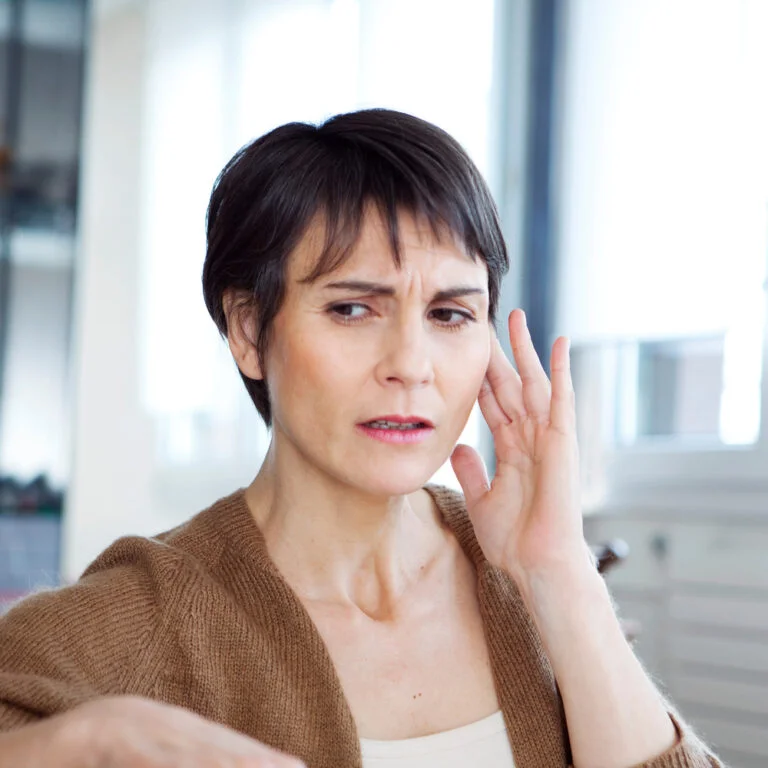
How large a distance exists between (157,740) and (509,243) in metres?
2.49

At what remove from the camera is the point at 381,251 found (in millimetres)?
1295

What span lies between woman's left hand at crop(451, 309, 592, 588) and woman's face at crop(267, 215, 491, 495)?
5.7 inches

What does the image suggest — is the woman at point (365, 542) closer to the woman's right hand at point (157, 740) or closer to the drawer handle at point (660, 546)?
the woman's right hand at point (157, 740)

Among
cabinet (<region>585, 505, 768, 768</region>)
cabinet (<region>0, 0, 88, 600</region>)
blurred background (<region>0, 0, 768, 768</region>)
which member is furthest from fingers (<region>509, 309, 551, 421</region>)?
cabinet (<region>0, 0, 88, 600</region>)

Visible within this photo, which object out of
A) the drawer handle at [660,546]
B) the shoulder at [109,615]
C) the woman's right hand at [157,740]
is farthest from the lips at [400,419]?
the drawer handle at [660,546]

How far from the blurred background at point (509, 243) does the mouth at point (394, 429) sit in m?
0.39

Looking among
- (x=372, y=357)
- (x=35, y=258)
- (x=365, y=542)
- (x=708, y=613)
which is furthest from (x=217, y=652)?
(x=35, y=258)

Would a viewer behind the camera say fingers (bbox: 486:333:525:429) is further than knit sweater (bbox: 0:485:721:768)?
Yes

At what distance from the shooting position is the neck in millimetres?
1390

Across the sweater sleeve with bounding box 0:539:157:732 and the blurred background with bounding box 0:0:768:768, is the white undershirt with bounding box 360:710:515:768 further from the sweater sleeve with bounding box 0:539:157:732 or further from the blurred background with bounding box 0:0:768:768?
the blurred background with bounding box 0:0:768:768

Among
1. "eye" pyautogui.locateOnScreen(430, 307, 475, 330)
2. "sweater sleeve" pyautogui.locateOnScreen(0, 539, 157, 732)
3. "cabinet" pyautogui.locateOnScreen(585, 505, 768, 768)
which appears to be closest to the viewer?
"sweater sleeve" pyautogui.locateOnScreen(0, 539, 157, 732)

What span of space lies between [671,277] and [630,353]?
39 centimetres

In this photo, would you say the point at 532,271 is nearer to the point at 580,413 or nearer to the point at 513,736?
the point at 580,413

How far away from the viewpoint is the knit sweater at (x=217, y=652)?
1.16m
